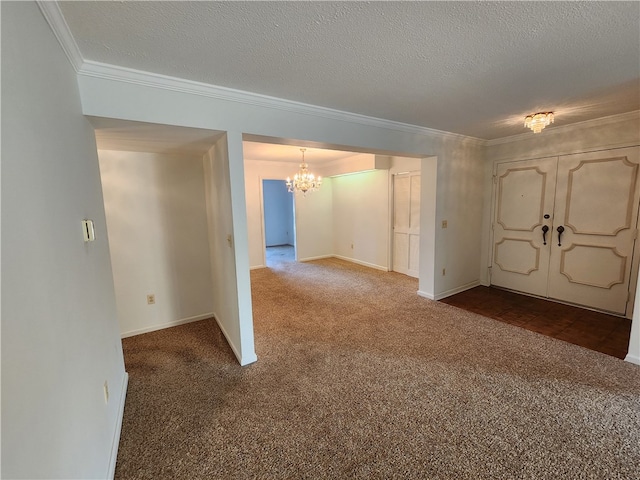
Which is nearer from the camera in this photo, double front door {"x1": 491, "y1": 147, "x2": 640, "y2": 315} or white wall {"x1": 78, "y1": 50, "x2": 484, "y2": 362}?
white wall {"x1": 78, "y1": 50, "x2": 484, "y2": 362}

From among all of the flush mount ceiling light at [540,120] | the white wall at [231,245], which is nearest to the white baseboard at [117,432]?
the white wall at [231,245]

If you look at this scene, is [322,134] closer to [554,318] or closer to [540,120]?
[540,120]

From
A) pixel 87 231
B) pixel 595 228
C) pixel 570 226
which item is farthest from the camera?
pixel 570 226

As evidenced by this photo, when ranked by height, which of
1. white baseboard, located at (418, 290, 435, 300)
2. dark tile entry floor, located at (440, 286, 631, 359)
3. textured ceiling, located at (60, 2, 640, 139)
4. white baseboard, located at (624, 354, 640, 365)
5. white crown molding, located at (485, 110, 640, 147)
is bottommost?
dark tile entry floor, located at (440, 286, 631, 359)

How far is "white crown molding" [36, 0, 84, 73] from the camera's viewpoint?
1185 mm

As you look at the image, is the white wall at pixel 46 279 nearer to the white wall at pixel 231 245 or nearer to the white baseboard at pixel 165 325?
the white wall at pixel 231 245

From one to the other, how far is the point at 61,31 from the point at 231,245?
1545mm

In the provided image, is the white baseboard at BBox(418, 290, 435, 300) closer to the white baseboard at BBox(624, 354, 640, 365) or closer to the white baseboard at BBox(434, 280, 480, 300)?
the white baseboard at BBox(434, 280, 480, 300)

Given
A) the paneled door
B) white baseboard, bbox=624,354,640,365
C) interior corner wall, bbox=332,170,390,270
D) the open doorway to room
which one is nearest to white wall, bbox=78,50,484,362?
the paneled door

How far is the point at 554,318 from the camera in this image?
3.28 m


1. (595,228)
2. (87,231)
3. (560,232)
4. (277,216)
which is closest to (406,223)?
(560,232)

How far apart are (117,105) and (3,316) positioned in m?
1.63

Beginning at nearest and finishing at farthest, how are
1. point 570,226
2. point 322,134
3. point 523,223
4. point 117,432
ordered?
point 117,432
point 322,134
point 570,226
point 523,223

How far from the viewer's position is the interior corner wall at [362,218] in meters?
5.63
